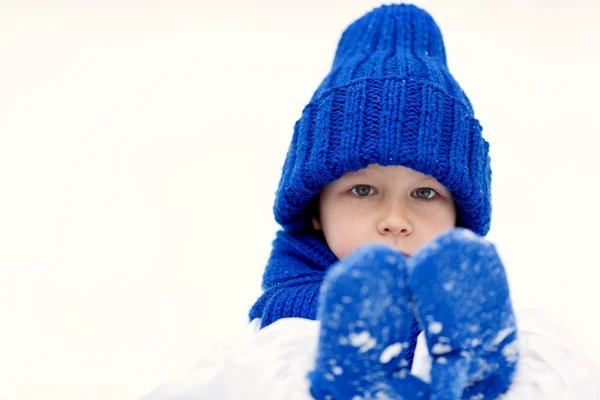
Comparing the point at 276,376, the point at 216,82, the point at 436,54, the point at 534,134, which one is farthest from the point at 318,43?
the point at 276,376

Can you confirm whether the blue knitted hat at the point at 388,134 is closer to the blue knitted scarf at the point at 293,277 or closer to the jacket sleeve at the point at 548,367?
the blue knitted scarf at the point at 293,277

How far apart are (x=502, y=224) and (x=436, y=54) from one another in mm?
702

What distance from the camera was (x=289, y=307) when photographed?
1.06 meters

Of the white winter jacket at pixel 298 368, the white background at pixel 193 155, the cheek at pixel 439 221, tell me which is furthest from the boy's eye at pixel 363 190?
the white background at pixel 193 155

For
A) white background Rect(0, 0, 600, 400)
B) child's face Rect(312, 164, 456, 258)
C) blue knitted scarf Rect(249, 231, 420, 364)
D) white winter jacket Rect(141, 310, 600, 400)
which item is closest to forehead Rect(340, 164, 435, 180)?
child's face Rect(312, 164, 456, 258)

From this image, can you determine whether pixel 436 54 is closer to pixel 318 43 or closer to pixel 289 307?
pixel 289 307

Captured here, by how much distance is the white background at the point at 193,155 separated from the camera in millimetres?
1709

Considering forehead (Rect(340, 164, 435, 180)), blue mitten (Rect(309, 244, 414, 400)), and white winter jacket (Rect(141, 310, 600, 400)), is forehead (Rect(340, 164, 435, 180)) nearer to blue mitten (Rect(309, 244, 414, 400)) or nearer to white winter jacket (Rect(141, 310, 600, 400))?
white winter jacket (Rect(141, 310, 600, 400))

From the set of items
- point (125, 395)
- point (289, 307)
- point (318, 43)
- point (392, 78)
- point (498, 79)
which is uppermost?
point (318, 43)

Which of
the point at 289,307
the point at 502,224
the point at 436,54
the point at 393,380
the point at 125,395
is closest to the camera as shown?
the point at 393,380

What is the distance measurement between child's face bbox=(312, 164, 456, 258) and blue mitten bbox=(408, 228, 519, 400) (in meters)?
0.38

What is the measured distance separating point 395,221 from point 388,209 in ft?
0.12

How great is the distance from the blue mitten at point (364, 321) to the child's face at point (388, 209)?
1.34ft

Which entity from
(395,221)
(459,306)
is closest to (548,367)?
(459,306)
